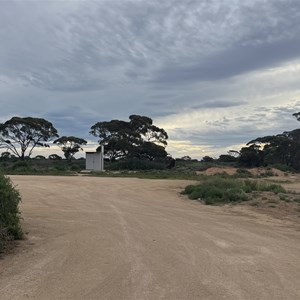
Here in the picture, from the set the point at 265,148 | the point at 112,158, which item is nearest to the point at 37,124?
the point at 112,158

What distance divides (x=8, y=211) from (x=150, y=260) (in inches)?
123

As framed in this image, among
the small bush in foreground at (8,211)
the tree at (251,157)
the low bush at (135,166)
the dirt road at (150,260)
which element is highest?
the tree at (251,157)

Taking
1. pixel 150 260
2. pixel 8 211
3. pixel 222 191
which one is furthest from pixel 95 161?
pixel 150 260

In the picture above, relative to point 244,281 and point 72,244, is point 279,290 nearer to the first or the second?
point 244,281

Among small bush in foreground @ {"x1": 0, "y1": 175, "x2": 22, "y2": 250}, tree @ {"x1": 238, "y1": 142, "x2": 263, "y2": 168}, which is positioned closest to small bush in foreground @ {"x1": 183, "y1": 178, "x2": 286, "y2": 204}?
small bush in foreground @ {"x1": 0, "y1": 175, "x2": 22, "y2": 250}

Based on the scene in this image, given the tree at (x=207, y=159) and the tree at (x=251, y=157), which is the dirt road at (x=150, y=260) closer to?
the tree at (x=251, y=157)

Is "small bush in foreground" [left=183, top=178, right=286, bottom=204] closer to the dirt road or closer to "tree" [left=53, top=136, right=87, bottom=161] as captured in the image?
the dirt road

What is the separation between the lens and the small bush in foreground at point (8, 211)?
27.6 feet

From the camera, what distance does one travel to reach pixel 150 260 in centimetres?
735

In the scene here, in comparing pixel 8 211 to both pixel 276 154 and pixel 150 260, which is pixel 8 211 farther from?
pixel 276 154

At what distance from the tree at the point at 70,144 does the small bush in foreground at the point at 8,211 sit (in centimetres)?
7301

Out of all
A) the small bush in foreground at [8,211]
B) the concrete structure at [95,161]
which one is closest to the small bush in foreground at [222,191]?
the small bush in foreground at [8,211]

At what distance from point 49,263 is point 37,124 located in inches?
2786

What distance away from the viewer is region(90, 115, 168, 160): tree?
245 ft
